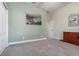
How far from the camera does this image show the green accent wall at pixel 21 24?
3.86m

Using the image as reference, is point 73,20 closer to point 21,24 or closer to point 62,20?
point 62,20

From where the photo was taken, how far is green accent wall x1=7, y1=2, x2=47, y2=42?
3.86 metres

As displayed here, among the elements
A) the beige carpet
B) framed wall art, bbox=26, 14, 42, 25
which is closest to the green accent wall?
framed wall art, bbox=26, 14, 42, 25

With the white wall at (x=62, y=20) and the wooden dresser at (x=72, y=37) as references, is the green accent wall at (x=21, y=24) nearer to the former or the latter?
the white wall at (x=62, y=20)

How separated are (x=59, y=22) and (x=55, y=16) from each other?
0.72m

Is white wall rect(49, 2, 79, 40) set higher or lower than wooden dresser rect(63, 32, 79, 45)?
higher

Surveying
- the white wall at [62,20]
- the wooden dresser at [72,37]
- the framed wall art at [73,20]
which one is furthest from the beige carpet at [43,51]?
the white wall at [62,20]

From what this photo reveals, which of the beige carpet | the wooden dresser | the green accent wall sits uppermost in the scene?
the green accent wall

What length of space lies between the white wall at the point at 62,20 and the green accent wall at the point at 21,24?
126 cm

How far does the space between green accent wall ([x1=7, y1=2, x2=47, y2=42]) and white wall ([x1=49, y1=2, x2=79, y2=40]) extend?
4.15 ft

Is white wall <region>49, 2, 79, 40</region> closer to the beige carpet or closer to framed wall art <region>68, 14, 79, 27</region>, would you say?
framed wall art <region>68, 14, 79, 27</region>

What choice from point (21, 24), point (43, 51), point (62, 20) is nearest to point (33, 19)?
point (21, 24)

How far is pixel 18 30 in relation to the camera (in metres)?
4.15

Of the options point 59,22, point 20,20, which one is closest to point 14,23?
point 20,20
